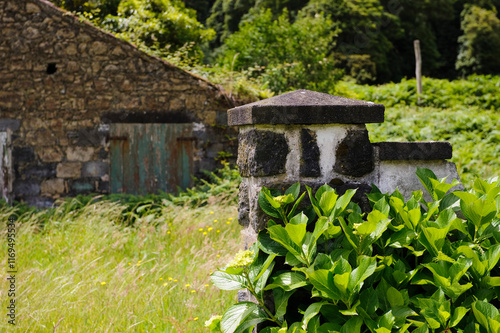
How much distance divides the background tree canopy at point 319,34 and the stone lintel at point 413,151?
26.1 feet

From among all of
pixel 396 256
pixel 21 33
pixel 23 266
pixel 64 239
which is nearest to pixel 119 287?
pixel 23 266

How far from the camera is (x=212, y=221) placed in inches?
217

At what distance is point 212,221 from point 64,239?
1.65 metres

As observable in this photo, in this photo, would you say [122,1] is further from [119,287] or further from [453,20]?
[453,20]

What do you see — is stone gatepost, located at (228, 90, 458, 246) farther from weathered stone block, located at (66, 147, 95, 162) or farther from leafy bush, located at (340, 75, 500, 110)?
leafy bush, located at (340, 75, 500, 110)

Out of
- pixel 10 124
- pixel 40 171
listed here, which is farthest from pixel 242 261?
pixel 10 124

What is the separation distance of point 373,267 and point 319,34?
10814 mm

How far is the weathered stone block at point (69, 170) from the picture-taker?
304 inches

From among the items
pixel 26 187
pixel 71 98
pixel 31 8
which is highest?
pixel 31 8

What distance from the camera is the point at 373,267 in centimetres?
153

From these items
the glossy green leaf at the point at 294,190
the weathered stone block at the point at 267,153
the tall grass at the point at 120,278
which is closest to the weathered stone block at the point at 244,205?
the weathered stone block at the point at 267,153

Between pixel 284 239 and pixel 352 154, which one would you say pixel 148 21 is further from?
pixel 284 239

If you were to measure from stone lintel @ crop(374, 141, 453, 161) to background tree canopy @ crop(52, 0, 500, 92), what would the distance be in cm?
794

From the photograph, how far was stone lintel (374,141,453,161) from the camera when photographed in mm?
2039
